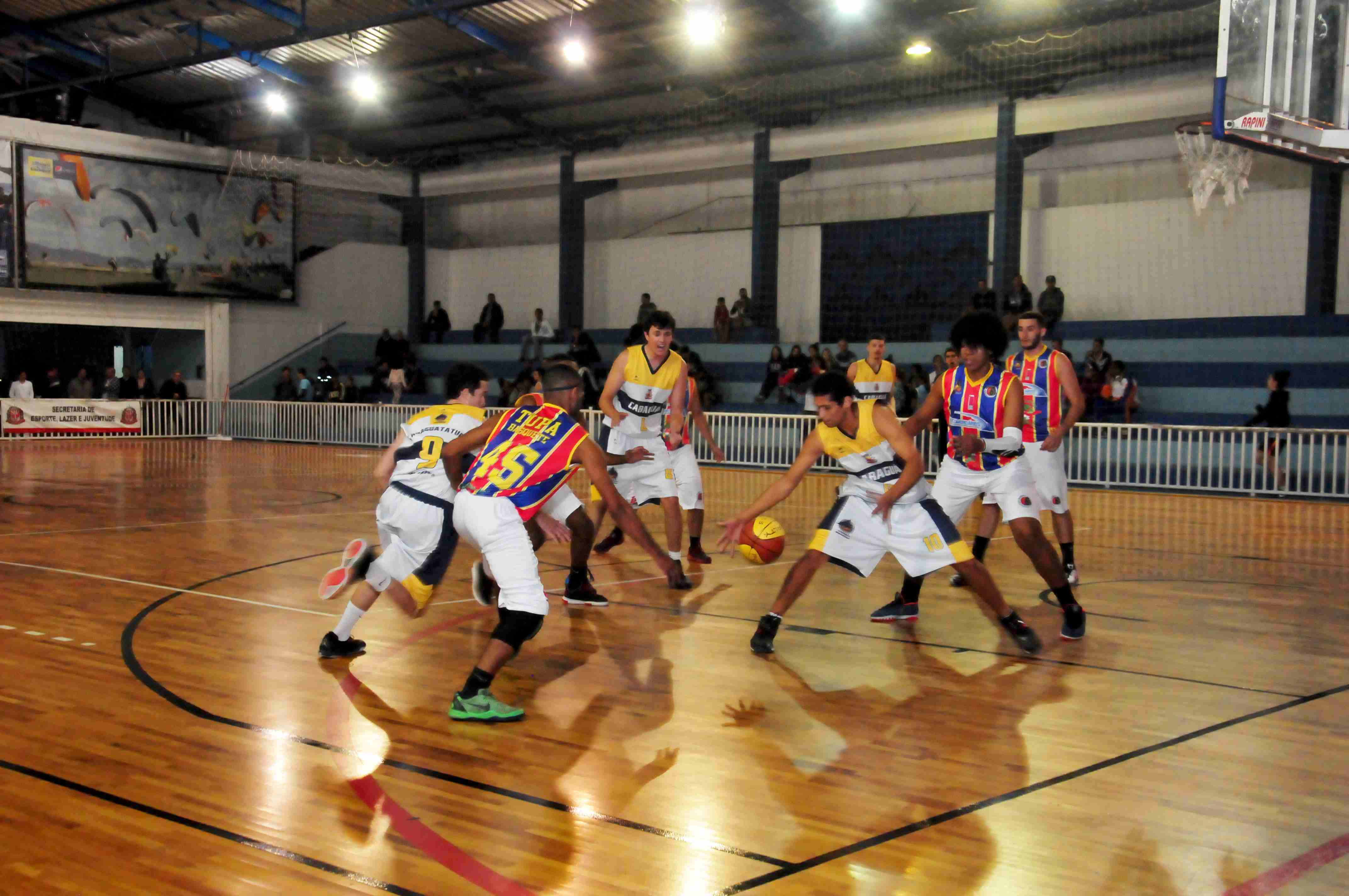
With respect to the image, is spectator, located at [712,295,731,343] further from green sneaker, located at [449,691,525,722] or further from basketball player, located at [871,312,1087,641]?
green sneaker, located at [449,691,525,722]

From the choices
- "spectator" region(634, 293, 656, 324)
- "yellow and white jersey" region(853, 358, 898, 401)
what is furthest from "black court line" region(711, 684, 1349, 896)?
"spectator" region(634, 293, 656, 324)

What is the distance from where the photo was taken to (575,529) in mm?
7699

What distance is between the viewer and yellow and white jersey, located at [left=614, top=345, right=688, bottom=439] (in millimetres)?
9305

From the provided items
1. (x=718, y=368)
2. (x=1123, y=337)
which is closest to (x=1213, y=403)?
(x=1123, y=337)

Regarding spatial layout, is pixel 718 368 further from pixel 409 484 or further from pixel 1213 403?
pixel 409 484

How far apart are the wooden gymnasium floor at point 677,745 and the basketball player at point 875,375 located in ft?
13.0

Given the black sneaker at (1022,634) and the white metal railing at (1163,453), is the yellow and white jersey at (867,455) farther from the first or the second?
the white metal railing at (1163,453)

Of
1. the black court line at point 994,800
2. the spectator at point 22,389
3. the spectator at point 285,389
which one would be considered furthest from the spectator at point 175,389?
the black court line at point 994,800

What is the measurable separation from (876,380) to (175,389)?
67.8ft

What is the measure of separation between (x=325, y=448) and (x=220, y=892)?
74.2ft

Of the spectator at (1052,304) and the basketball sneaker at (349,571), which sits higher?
the spectator at (1052,304)

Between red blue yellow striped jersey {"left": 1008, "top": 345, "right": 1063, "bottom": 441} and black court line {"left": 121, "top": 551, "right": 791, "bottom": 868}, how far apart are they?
5.13 m

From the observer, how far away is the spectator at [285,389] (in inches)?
1148

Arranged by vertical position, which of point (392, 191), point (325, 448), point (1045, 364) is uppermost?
point (392, 191)
